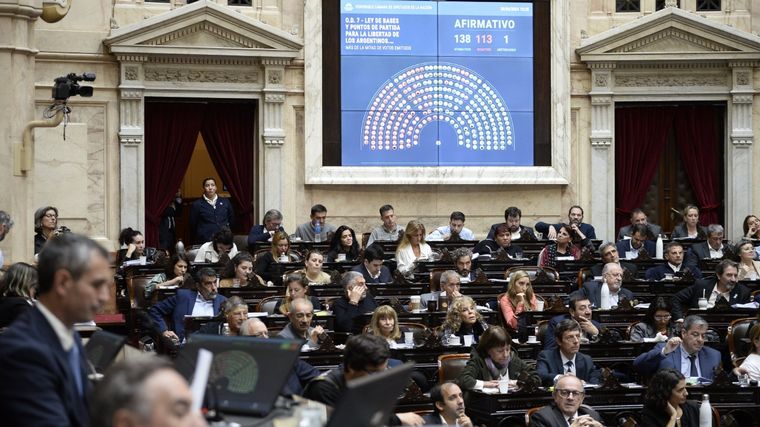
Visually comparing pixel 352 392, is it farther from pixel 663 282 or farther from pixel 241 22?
pixel 241 22

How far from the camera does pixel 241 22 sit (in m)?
17.9

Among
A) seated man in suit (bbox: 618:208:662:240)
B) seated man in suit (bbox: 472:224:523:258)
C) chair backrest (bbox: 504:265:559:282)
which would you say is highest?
seated man in suit (bbox: 618:208:662:240)

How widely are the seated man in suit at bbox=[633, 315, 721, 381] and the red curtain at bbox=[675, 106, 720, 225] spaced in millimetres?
9496

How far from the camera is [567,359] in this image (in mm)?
9953

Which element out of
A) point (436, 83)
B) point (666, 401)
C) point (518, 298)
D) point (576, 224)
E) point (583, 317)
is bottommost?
point (666, 401)

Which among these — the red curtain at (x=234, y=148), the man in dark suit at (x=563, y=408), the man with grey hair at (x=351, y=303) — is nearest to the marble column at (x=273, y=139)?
the red curtain at (x=234, y=148)

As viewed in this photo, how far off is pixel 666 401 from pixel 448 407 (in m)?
1.67

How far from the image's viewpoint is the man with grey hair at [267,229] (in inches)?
631

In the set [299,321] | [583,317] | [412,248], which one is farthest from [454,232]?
[299,321]

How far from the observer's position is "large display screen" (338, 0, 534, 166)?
18.4 metres

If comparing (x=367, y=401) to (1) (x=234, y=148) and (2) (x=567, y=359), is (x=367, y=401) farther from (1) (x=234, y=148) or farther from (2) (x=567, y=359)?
(1) (x=234, y=148)

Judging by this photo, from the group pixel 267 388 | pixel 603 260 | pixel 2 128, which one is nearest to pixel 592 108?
pixel 603 260

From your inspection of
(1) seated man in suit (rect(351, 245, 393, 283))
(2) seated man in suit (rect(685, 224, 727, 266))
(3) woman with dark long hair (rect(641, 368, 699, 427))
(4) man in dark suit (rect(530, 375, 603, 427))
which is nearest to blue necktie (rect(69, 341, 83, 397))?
(4) man in dark suit (rect(530, 375, 603, 427))

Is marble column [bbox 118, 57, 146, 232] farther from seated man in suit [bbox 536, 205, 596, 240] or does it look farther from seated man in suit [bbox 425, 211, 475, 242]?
seated man in suit [bbox 536, 205, 596, 240]
